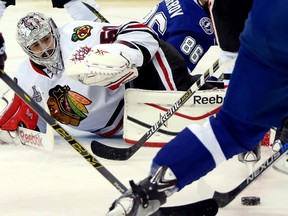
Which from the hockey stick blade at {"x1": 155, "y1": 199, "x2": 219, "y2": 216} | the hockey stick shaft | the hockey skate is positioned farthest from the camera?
the hockey skate

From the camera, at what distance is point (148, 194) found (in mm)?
2016

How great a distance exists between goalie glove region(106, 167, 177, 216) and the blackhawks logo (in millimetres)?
1202

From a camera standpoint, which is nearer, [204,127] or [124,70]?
[204,127]

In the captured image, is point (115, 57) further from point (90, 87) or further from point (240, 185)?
point (240, 185)

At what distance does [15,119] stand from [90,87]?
0.31 metres

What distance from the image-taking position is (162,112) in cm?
321

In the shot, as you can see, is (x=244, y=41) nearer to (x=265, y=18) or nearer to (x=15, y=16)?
(x=265, y=18)

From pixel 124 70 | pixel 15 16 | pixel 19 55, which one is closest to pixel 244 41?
pixel 124 70

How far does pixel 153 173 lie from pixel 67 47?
125 centimetres

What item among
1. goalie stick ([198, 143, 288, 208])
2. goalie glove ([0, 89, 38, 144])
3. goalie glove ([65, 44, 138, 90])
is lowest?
goalie glove ([0, 89, 38, 144])

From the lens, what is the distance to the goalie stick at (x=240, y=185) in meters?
2.33

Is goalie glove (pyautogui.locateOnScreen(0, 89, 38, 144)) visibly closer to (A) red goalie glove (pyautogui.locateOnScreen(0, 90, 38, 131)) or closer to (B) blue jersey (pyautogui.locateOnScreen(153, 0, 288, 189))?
(A) red goalie glove (pyautogui.locateOnScreen(0, 90, 38, 131))

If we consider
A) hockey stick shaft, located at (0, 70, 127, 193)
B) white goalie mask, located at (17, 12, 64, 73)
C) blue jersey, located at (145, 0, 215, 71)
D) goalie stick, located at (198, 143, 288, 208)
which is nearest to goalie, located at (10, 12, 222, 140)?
white goalie mask, located at (17, 12, 64, 73)

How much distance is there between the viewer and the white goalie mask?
3.13 m
